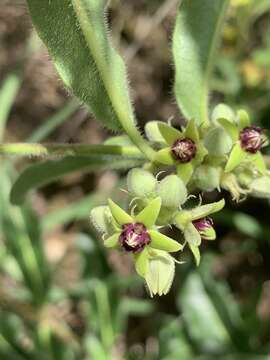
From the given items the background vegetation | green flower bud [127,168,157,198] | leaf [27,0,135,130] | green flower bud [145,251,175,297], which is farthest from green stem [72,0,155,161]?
the background vegetation

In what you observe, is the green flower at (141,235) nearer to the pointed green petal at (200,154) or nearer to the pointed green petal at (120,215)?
the pointed green petal at (120,215)

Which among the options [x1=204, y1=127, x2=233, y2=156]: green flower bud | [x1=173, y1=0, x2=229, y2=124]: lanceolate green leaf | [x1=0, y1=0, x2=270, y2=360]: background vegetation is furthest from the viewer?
[x1=0, y1=0, x2=270, y2=360]: background vegetation

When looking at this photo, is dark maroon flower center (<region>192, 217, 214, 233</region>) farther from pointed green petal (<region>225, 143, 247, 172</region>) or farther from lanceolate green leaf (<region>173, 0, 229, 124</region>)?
lanceolate green leaf (<region>173, 0, 229, 124</region>)

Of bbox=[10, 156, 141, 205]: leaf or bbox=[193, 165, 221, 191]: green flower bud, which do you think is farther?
bbox=[10, 156, 141, 205]: leaf

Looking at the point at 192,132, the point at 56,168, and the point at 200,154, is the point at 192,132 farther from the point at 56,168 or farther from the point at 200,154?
the point at 56,168

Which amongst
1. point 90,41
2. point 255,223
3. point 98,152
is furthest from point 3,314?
point 90,41

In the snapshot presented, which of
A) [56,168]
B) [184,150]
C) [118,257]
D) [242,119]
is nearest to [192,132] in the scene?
[184,150]
